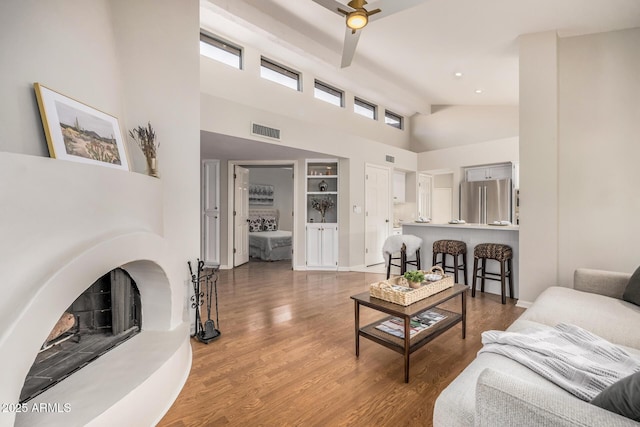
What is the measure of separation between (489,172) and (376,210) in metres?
2.63

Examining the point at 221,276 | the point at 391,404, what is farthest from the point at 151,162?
the point at 221,276

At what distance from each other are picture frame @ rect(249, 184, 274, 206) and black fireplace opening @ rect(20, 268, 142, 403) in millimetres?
6175

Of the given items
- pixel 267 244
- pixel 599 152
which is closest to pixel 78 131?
pixel 599 152

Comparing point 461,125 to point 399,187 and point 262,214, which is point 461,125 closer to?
point 399,187

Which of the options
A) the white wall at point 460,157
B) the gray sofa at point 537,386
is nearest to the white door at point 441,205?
the white wall at point 460,157

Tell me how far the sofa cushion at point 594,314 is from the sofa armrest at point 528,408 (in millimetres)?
1235

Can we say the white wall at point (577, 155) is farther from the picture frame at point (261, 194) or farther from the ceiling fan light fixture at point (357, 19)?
the picture frame at point (261, 194)

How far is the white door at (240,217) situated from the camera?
5.75 m

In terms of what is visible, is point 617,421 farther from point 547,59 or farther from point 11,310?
point 547,59

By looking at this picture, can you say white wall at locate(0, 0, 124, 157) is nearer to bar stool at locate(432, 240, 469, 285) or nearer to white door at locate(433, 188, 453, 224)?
bar stool at locate(432, 240, 469, 285)

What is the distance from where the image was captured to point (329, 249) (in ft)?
18.7

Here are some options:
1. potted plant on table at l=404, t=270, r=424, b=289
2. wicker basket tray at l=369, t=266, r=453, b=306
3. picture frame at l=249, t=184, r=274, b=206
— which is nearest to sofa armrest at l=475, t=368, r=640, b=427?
wicker basket tray at l=369, t=266, r=453, b=306

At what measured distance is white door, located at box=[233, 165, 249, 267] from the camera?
18.9ft

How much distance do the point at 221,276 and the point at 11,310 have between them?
4001 mm
